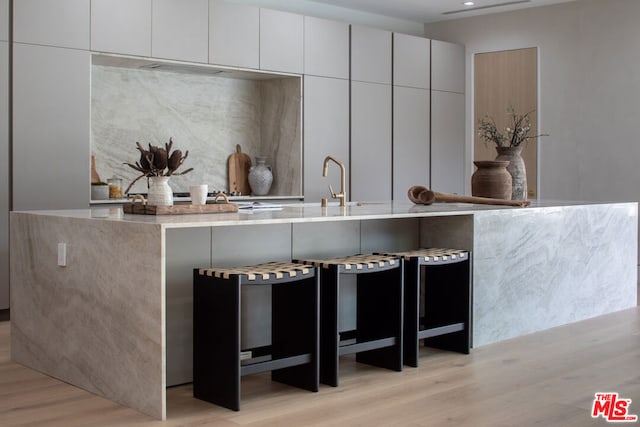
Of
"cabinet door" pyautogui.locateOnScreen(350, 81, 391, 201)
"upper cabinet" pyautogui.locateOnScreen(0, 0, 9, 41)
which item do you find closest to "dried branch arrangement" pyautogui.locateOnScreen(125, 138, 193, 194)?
"upper cabinet" pyautogui.locateOnScreen(0, 0, 9, 41)

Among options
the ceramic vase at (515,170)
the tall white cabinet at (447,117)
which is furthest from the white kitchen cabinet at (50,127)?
the tall white cabinet at (447,117)

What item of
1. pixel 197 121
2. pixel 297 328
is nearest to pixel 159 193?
pixel 297 328

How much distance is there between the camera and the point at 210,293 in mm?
3316

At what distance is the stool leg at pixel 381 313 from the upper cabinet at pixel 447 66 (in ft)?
14.4

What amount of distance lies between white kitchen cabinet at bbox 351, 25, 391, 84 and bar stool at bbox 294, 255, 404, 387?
356 cm

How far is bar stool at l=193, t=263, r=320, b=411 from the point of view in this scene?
10.5ft

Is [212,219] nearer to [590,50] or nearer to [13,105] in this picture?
[13,105]

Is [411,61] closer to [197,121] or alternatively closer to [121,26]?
[197,121]

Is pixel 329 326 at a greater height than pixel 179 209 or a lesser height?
lesser

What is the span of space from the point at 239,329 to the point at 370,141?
4465 millimetres

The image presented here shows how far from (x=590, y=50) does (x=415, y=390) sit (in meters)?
4.97

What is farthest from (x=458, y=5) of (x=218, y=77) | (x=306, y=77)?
(x=218, y=77)

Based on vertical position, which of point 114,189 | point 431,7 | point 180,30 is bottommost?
point 114,189

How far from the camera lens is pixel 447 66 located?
26.8 feet
